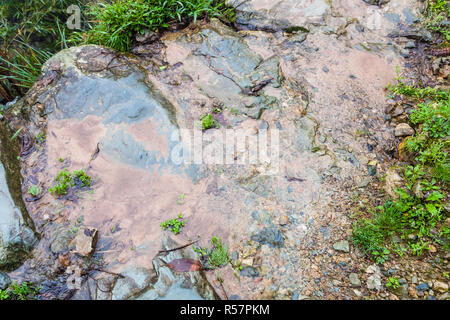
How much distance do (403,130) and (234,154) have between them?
7.44ft

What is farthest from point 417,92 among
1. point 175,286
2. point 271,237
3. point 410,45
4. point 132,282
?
point 132,282

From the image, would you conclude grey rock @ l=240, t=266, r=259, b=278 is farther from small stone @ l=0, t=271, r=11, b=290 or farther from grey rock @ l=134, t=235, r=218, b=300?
small stone @ l=0, t=271, r=11, b=290

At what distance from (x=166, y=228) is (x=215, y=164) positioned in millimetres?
1002

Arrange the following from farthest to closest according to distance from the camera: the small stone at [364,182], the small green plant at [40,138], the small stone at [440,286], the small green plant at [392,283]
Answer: the small green plant at [40,138] → the small stone at [364,182] → the small green plant at [392,283] → the small stone at [440,286]

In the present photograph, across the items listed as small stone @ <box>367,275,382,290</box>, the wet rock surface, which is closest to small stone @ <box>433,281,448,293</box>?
the wet rock surface

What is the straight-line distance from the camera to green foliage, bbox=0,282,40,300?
9.29 feet

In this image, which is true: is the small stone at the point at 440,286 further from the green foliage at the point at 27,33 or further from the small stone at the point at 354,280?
the green foliage at the point at 27,33

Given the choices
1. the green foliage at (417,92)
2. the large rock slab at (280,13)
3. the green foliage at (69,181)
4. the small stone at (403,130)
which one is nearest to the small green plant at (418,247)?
the small stone at (403,130)

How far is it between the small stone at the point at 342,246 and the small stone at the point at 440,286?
76 cm

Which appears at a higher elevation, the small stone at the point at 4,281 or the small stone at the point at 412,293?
the small stone at the point at 4,281

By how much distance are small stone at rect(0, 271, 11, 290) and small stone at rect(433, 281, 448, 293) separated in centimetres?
417

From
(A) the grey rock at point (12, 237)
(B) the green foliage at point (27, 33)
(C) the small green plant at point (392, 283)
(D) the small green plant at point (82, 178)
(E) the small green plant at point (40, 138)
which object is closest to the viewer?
(C) the small green plant at point (392, 283)

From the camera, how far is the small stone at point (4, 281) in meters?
2.90

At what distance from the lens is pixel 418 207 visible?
2.99m
